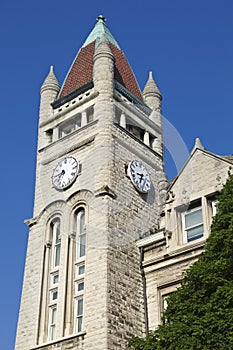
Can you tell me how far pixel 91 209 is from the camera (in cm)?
2595

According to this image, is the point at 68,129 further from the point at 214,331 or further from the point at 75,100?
the point at 214,331

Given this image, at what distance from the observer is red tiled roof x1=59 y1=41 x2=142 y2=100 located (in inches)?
1287

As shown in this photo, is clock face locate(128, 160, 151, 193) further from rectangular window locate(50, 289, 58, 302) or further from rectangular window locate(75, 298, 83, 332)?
rectangular window locate(75, 298, 83, 332)

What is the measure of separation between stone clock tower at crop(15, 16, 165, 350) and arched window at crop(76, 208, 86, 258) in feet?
0.15

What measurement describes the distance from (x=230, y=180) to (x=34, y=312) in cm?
1097

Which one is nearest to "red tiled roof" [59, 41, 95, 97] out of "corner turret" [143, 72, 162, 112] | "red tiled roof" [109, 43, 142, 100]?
"red tiled roof" [109, 43, 142, 100]

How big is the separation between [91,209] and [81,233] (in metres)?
1.24

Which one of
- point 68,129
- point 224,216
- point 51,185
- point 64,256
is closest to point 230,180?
point 224,216

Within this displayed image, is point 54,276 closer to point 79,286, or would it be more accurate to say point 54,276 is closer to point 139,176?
point 79,286

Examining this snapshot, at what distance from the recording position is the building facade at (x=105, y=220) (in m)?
23.7

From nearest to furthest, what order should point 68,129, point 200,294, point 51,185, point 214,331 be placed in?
point 214,331, point 200,294, point 51,185, point 68,129

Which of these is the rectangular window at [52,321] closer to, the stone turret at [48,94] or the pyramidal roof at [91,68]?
the stone turret at [48,94]

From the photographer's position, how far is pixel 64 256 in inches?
1027

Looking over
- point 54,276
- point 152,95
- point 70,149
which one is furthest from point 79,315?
point 152,95
